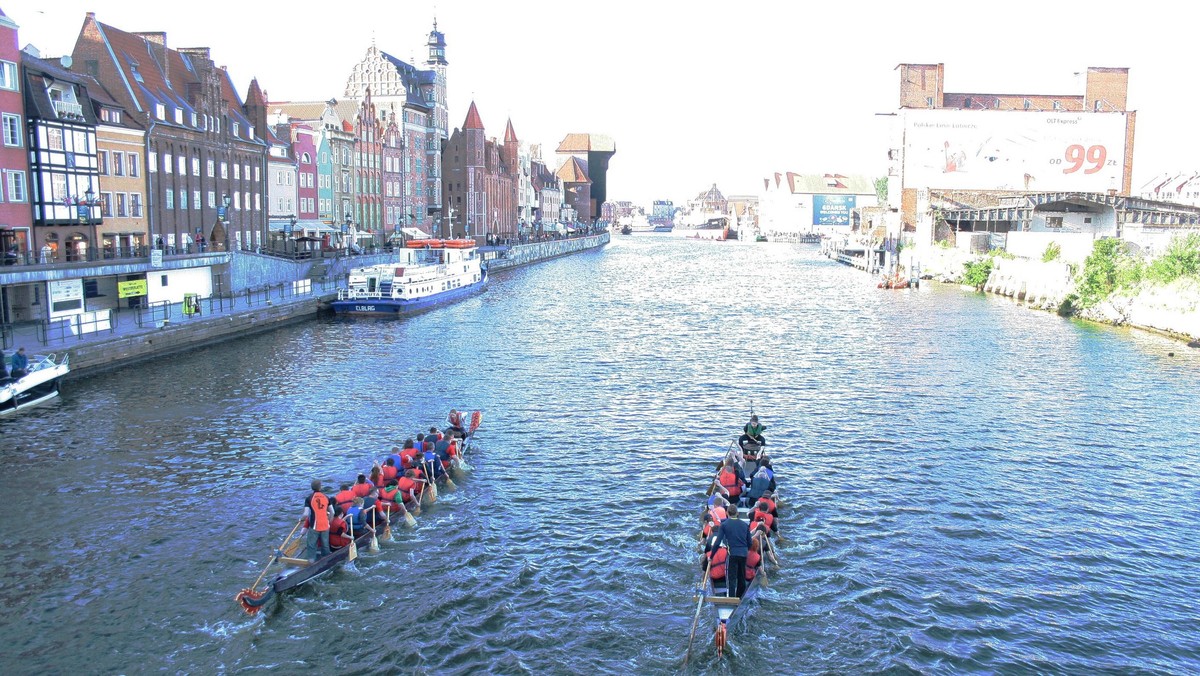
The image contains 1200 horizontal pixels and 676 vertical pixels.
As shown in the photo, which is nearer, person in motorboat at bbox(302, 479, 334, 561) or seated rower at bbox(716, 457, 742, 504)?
person in motorboat at bbox(302, 479, 334, 561)

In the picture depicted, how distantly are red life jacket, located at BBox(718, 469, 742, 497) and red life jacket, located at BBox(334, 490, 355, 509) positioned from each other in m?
9.09

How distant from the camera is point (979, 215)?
110250 millimetres

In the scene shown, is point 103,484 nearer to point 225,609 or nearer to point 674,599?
point 225,609

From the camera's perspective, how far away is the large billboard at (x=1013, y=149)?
12100cm

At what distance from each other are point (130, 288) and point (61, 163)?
7584 mm

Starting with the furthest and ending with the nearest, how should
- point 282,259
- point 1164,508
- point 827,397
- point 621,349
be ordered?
point 282,259, point 621,349, point 827,397, point 1164,508

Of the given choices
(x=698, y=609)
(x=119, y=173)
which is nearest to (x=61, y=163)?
(x=119, y=173)

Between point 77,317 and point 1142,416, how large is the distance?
149 feet

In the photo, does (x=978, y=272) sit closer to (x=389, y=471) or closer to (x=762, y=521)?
(x=762, y=521)

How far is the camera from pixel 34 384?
33594 mm

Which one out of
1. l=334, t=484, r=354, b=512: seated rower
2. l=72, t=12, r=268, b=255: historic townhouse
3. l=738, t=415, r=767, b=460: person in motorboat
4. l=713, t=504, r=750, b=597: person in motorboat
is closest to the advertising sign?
l=72, t=12, r=268, b=255: historic townhouse

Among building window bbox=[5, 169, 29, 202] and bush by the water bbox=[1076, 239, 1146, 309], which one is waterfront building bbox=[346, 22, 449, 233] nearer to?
building window bbox=[5, 169, 29, 202]

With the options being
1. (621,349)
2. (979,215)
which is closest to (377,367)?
(621,349)

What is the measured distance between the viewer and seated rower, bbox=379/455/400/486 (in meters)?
23.8
